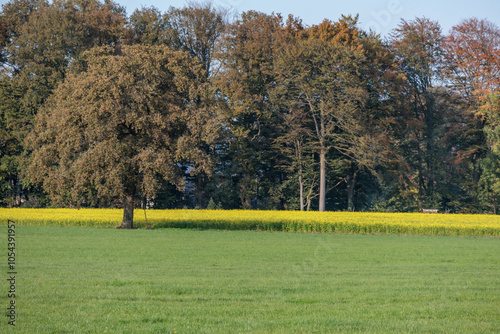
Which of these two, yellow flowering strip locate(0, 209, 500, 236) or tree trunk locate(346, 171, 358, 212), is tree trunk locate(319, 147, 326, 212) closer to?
tree trunk locate(346, 171, 358, 212)

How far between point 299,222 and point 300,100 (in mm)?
17769

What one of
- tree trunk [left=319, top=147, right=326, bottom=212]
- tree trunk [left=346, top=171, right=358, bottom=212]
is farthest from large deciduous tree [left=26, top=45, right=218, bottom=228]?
tree trunk [left=346, top=171, right=358, bottom=212]

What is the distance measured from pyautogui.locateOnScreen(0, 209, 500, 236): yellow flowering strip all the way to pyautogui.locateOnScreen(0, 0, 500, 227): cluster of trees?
7637mm

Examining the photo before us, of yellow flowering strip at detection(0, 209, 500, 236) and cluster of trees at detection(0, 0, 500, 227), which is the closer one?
yellow flowering strip at detection(0, 209, 500, 236)

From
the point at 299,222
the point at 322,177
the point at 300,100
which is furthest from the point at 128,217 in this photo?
the point at 300,100

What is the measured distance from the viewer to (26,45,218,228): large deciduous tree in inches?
1126

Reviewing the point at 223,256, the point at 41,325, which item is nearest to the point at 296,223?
the point at 223,256

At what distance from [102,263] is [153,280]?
12.8 feet

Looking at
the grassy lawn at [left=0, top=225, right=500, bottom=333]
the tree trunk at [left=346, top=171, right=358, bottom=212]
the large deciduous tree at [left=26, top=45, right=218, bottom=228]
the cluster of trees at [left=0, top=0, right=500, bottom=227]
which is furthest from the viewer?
the tree trunk at [left=346, top=171, right=358, bottom=212]

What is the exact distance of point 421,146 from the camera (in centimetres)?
5666

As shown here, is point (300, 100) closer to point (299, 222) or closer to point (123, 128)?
point (299, 222)

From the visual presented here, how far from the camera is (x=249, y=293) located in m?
10.0

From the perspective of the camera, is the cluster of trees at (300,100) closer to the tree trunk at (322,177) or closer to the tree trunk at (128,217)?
the tree trunk at (322,177)

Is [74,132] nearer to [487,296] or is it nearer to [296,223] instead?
[296,223]
